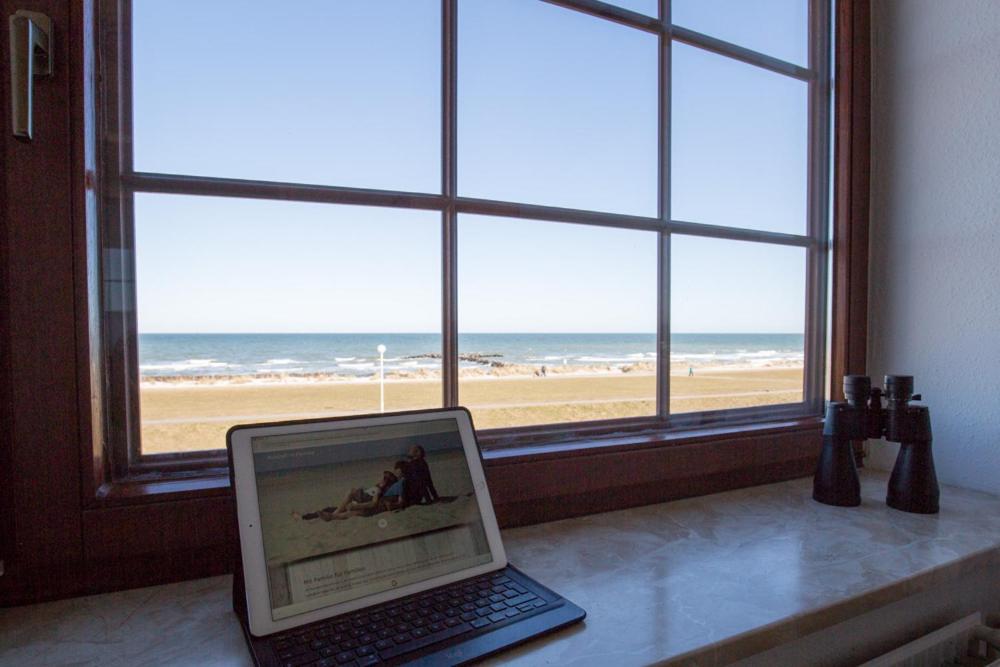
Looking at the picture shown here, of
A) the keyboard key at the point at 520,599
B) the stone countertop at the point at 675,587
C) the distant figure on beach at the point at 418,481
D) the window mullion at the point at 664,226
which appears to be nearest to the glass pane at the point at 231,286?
the distant figure on beach at the point at 418,481

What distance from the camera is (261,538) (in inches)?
24.5

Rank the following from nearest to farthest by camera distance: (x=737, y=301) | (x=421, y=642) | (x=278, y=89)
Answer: (x=421, y=642) < (x=278, y=89) < (x=737, y=301)

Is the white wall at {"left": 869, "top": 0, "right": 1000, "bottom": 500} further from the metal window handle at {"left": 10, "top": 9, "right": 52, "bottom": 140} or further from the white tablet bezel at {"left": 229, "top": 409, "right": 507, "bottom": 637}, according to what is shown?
the metal window handle at {"left": 10, "top": 9, "right": 52, "bottom": 140}

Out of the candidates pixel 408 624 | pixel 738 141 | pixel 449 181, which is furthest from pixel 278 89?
pixel 738 141

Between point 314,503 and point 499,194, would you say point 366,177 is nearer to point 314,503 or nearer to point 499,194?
point 499,194

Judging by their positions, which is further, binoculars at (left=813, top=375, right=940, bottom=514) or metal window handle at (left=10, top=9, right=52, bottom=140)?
binoculars at (left=813, top=375, right=940, bottom=514)

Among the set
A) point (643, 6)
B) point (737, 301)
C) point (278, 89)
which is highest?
point (643, 6)

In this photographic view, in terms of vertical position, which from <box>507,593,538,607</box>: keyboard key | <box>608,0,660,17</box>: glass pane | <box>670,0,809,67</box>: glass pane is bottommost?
<box>507,593,538,607</box>: keyboard key

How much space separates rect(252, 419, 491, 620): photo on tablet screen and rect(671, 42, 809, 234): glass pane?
0.91 m

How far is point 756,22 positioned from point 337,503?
5.48ft

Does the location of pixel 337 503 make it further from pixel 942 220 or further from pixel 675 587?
pixel 942 220

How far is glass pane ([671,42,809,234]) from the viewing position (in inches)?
50.4

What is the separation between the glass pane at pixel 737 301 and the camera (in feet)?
4.19

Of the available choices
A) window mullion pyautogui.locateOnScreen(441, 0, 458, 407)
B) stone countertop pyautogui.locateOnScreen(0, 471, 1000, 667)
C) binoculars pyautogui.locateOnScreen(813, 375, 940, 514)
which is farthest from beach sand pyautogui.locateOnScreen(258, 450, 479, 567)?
binoculars pyautogui.locateOnScreen(813, 375, 940, 514)
